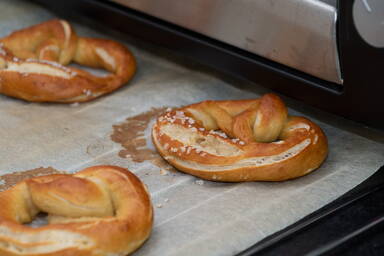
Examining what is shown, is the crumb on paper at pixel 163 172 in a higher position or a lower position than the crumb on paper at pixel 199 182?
lower

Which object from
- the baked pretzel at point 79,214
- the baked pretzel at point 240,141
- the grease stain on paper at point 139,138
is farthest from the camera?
the grease stain on paper at point 139,138

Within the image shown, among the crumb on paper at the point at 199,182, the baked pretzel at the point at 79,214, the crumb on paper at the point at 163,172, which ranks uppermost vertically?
the baked pretzel at the point at 79,214

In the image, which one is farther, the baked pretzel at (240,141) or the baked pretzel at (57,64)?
the baked pretzel at (57,64)

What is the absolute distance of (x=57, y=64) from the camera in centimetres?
178

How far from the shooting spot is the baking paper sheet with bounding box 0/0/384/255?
4.11ft

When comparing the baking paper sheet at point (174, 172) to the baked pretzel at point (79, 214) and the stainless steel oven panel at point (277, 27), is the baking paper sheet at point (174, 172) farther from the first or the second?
the stainless steel oven panel at point (277, 27)

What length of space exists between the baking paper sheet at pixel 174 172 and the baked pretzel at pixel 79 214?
7 centimetres

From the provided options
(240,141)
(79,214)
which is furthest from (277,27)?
(79,214)

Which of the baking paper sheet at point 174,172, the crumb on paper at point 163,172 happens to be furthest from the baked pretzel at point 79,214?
the crumb on paper at point 163,172

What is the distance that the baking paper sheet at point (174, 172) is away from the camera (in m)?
1.25

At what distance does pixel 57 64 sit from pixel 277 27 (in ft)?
2.10

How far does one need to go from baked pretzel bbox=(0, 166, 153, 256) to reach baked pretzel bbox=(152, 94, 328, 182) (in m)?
0.20

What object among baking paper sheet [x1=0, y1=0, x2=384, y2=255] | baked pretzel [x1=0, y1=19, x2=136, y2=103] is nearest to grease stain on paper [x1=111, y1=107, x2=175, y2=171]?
baking paper sheet [x1=0, y1=0, x2=384, y2=255]

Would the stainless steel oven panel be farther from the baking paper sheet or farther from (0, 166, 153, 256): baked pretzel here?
(0, 166, 153, 256): baked pretzel
